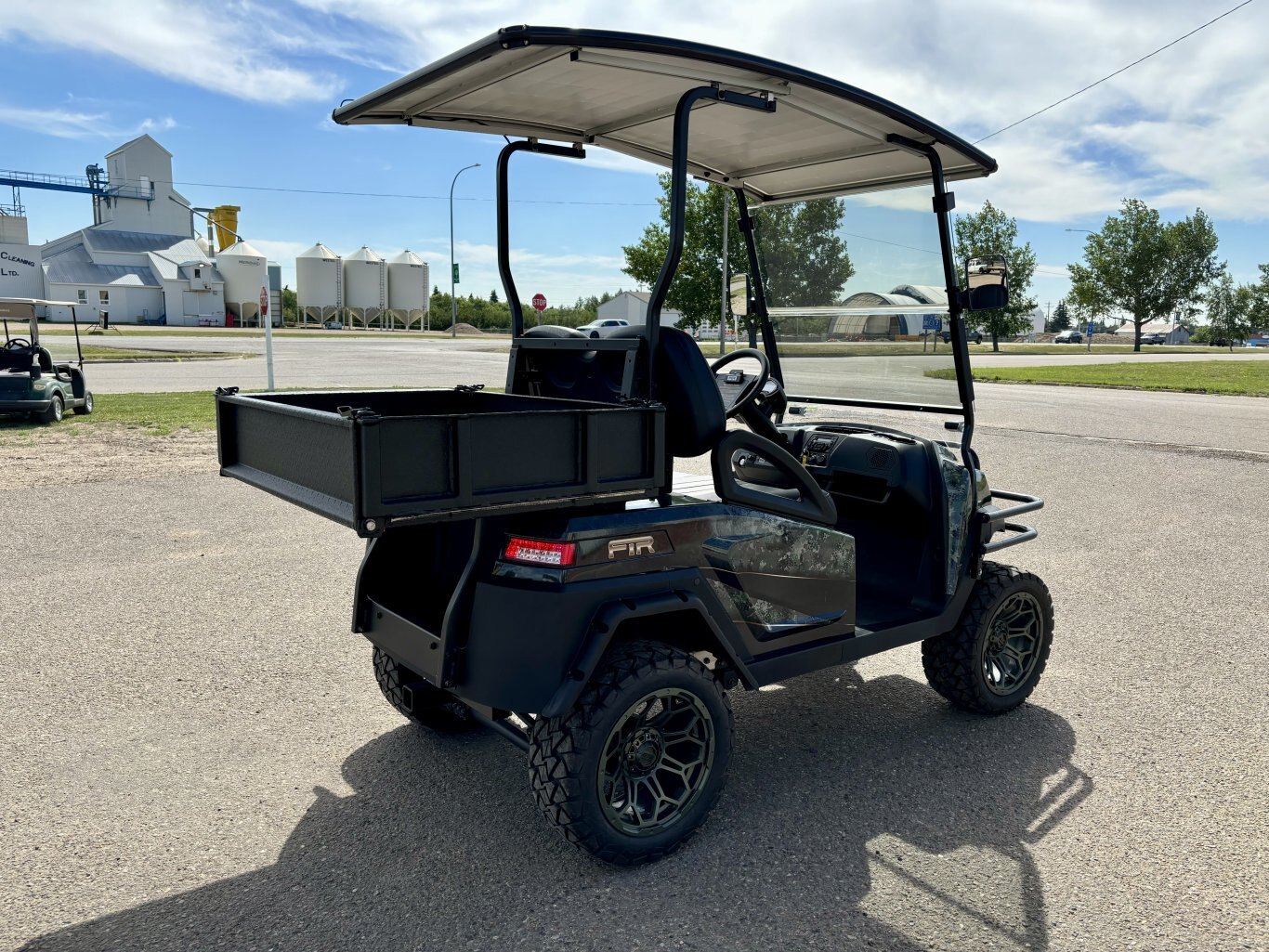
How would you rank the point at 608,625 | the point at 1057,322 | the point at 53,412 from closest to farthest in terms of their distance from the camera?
the point at 608,625 → the point at 53,412 → the point at 1057,322

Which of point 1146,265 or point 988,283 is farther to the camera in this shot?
point 1146,265

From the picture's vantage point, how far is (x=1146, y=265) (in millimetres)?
56750

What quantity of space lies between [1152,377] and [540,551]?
2856cm

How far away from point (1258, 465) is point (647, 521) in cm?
1039

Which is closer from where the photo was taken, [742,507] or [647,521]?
[647,521]

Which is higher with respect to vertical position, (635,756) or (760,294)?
(760,294)

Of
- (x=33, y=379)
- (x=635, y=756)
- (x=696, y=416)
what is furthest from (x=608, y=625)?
(x=33, y=379)

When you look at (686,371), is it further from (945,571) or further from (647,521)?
(945,571)

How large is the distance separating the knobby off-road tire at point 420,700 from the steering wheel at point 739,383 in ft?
4.74

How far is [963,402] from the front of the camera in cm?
371

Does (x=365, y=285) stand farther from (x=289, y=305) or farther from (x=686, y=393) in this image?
(x=686, y=393)

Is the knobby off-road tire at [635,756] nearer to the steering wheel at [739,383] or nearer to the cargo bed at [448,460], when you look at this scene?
the cargo bed at [448,460]

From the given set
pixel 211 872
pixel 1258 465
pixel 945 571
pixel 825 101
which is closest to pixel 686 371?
pixel 825 101

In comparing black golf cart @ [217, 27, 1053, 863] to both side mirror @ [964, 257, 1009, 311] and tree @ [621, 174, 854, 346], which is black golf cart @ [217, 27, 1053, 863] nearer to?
side mirror @ [964, 257, 1009, 311]
